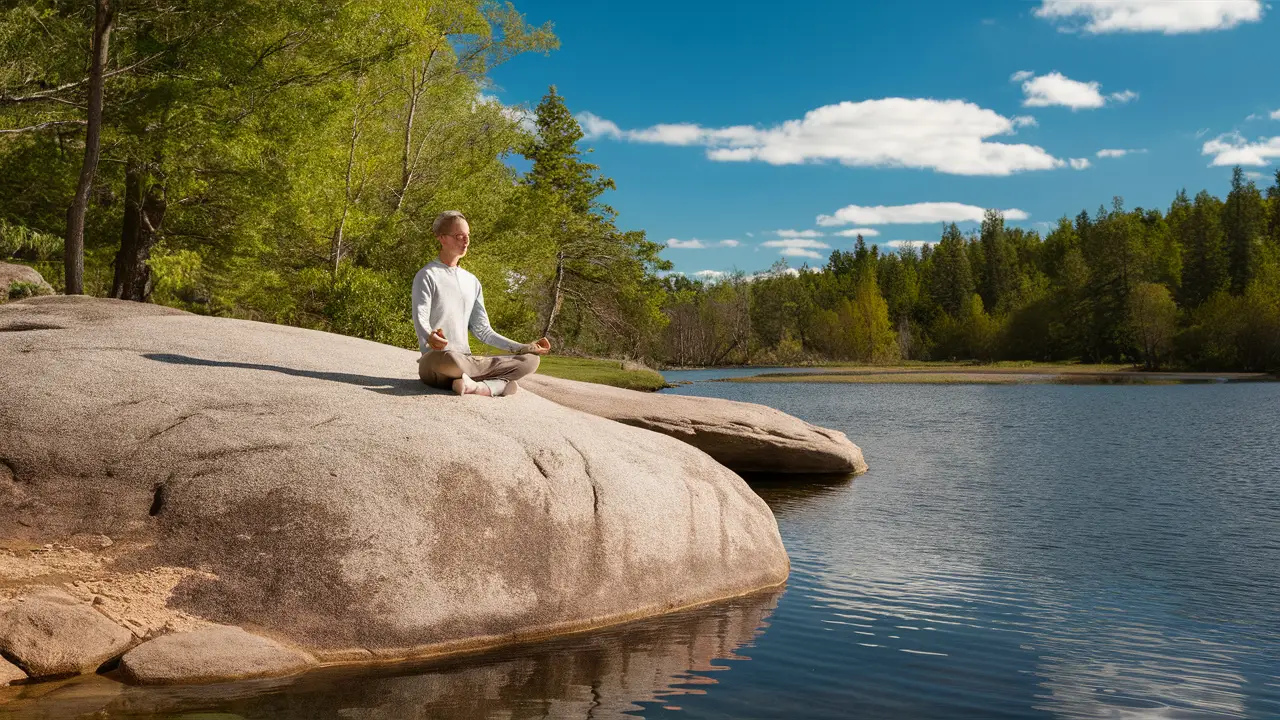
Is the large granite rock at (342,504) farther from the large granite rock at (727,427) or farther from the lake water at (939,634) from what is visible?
the large granite rock at (727,427)

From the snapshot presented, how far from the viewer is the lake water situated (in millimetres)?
6414

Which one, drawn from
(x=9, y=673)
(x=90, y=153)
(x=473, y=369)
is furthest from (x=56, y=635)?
(x=90, y=153)

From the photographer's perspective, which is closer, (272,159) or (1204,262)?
(272,159)

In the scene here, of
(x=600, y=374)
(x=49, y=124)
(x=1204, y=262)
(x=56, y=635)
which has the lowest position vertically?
(x=56, y=635)

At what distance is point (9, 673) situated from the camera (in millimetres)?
6199

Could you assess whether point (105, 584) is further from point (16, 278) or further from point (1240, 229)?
point (1240, 229)

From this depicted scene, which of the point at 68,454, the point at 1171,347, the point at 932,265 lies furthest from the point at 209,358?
the point at 932,265

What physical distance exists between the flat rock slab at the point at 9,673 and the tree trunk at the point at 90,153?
13204mm

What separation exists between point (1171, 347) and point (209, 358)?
305 ft

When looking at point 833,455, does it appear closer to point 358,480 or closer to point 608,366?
point 358,480

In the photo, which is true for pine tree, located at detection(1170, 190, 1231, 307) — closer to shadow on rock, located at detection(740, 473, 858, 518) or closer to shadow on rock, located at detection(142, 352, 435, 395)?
shadow on rock, located at detection(740, 473, 858, 518)

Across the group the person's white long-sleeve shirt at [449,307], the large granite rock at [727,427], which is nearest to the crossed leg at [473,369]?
the person's white long-sleeve shirt at [449,307]

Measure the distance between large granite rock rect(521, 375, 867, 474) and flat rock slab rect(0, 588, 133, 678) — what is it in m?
11.1

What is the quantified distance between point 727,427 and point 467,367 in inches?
374
